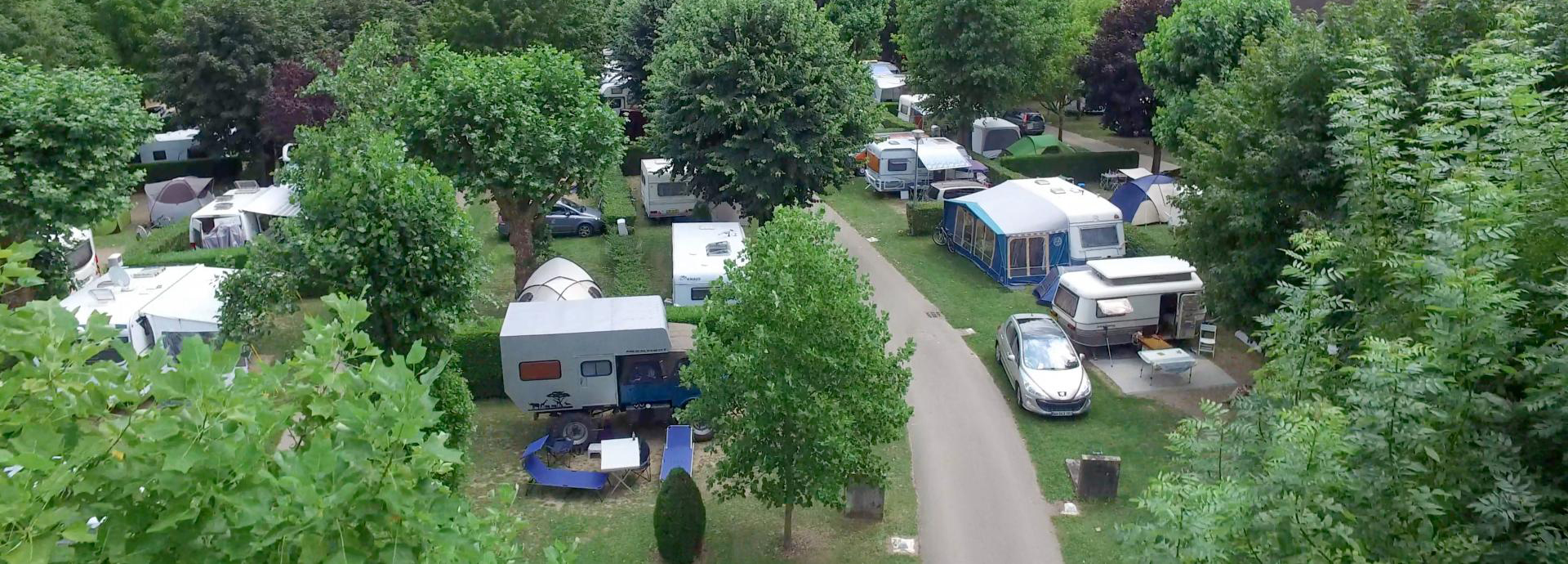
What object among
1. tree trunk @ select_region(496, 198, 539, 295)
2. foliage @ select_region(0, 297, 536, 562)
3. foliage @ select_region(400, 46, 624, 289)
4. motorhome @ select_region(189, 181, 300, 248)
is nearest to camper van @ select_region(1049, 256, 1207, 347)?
foliage @ select_region(400, 46, 624, 289)

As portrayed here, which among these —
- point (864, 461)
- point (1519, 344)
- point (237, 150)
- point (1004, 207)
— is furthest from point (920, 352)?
point (237, 150)

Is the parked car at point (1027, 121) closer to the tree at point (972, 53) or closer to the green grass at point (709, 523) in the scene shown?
the tree at point (972, 53)

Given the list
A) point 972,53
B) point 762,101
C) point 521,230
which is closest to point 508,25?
point 972,53

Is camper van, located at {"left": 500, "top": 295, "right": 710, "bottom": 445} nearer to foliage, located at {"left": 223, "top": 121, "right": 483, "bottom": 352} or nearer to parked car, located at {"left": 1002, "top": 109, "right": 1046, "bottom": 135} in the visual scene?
foliage, located at {"left": 223, "top": 121, "right": 483, "bottom": 352}

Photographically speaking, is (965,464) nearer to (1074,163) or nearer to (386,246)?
(386,246)

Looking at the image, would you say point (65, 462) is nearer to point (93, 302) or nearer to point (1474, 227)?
point (1474, 227)

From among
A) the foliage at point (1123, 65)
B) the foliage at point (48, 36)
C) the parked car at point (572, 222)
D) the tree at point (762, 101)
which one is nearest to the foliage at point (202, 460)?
the tree at point (762, 101)
